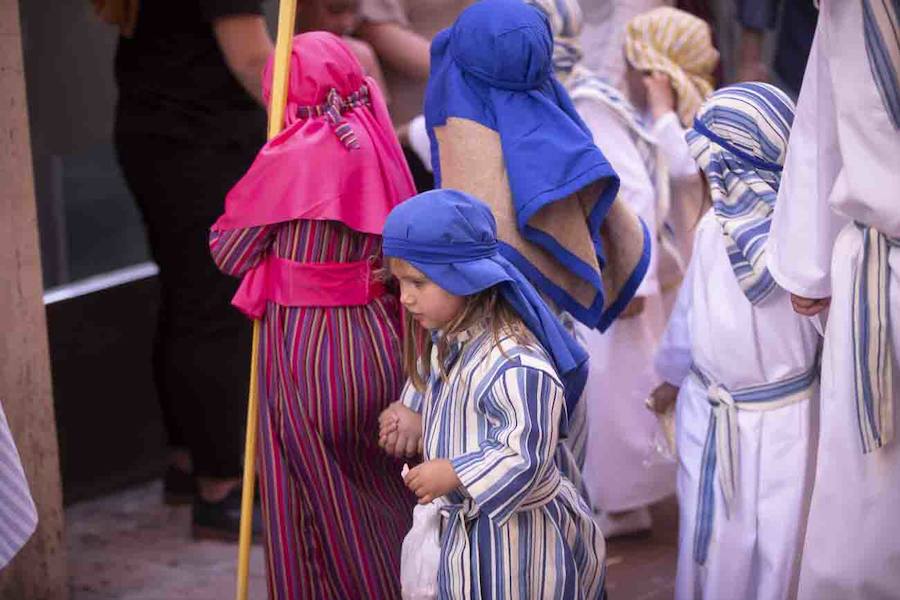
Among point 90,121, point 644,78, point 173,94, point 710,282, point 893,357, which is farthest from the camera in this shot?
point 90,121

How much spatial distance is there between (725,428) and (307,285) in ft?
3.82

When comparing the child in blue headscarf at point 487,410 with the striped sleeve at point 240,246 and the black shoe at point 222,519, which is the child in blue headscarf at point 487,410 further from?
the black shoe at point 222,519

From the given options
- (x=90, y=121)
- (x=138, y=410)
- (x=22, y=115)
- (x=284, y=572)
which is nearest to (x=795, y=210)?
(x=284, y=572)

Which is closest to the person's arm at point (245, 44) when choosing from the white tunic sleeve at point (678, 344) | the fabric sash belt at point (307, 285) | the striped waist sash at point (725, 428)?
the fabric sash belt at point (307, 285)

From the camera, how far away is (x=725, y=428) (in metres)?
4.16

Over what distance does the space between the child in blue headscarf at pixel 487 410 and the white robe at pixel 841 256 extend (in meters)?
0.56

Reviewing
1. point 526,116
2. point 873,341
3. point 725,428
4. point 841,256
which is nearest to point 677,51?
point 526,116

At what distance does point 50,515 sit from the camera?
4762mm

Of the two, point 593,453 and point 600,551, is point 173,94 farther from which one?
point 600,551

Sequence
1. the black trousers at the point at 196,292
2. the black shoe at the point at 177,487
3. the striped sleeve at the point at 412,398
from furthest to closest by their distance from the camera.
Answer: the black shoe at the point at 177,487
the black trousers at the point at 196,292
the striped sleeve at the point at 412,398

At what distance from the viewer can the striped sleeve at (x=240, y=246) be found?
13.9 feet

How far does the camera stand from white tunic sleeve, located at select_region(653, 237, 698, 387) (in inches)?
172

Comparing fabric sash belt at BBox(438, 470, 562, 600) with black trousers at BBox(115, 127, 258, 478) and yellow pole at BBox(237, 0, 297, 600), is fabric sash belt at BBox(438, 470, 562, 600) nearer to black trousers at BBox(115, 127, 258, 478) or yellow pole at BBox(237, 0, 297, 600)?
yellow pole at BBox(237, 0, 297, 600)

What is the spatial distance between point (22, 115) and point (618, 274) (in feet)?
5.72
